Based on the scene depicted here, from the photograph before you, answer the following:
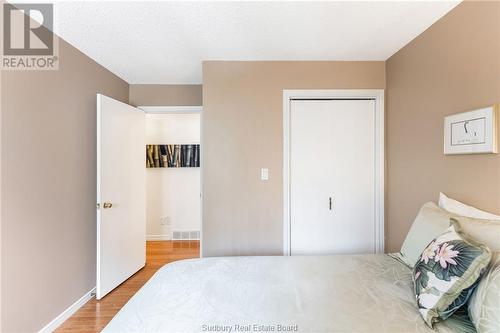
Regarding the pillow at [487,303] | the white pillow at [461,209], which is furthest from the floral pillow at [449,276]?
the white pillow at [461,209]

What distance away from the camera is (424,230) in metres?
1.35

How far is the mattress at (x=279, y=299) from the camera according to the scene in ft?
3.05

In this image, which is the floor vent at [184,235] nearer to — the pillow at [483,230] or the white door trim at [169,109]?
the white door trim at [169,109]

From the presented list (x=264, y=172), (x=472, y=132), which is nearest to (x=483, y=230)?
(x=472, y=132)

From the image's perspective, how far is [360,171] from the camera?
2.39 metres

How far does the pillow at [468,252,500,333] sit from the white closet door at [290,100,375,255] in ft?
4.82

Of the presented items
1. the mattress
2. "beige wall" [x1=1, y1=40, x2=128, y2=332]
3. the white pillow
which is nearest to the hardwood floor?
"beige wall" [x1=1, y1=40, x2=128, y2=332]

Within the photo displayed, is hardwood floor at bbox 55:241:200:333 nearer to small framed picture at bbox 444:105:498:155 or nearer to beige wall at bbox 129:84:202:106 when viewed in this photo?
beige wall at bbox 129:84:202:106

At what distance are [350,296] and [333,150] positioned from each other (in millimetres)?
1554

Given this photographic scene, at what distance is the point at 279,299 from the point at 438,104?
1766 mm

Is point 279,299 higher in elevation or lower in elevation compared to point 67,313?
higher

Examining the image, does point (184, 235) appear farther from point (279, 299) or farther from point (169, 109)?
point (279, 299)

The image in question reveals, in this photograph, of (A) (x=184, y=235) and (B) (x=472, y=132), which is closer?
(B) (x=472, y=132)

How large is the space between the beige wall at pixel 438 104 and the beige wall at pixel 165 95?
2293 mm
